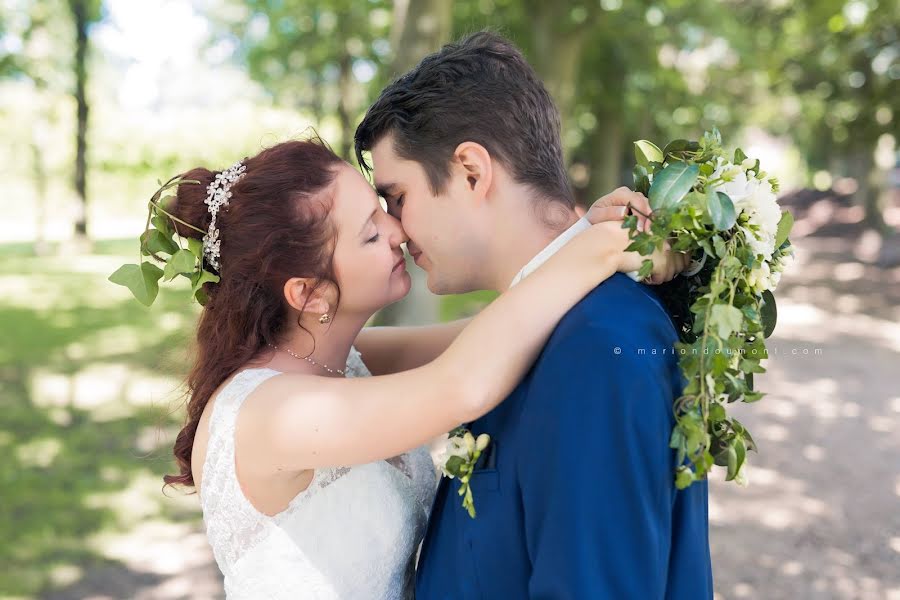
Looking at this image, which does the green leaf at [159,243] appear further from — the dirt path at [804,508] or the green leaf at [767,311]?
the dirt path at [804,508]

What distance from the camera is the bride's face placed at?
2457 mm

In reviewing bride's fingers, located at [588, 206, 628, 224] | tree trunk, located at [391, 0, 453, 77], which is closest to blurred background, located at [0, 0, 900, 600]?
tree trunk, located at [391, 0, 453, 77]

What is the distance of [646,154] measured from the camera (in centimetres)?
215

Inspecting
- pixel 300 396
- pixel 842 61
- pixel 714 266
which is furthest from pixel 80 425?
pixel 842 61

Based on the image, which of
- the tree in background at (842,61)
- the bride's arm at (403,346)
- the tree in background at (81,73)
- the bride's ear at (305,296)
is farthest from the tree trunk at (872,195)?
the bride's ear at (305,296)

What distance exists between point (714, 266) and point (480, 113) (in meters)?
0.78

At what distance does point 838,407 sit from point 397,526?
7.97m

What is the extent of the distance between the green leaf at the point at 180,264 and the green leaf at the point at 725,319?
145 cm

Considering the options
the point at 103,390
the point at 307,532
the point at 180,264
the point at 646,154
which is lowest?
the point at 103,390

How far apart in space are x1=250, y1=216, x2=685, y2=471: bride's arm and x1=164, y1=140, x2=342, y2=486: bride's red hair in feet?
1.11

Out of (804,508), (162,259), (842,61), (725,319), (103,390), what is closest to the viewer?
(725,319)

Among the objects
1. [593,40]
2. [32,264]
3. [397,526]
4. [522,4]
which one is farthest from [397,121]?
[32,264]

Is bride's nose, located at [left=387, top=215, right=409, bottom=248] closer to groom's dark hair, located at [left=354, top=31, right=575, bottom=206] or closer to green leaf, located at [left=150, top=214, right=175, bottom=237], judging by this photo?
groom's dark hair, located at [left=354, top=31, right=575, bottom=206]

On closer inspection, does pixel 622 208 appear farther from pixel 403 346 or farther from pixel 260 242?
pixel 403 346
